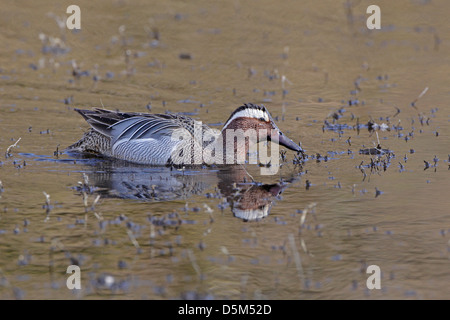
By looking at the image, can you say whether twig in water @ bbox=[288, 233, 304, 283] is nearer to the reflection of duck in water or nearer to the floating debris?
the reflection of duck in water

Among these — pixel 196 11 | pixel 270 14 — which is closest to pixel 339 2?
pixel 270 14

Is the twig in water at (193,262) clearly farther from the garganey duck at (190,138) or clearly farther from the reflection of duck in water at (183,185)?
the garganey duck at (190,138)

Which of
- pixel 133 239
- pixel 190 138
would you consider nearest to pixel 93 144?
pixel 190 138

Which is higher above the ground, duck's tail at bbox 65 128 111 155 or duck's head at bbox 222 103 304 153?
duck's head at bbox 222 103 304 153

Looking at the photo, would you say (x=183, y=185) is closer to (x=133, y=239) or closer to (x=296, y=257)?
(x=133, y=239)

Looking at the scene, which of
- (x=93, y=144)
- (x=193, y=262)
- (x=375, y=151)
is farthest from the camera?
(x=93, y=144)

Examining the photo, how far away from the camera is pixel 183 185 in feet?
27.7

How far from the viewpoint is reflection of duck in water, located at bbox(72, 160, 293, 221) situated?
25.5 ft

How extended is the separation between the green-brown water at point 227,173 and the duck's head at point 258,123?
0.39 meters

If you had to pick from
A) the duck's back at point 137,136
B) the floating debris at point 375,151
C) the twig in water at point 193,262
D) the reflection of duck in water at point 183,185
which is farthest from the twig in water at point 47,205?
the floating debris at point 375,151

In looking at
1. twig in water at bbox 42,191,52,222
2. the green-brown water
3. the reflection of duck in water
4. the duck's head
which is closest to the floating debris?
the green-brown water

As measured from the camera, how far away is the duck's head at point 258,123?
375 inches

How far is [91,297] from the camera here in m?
5.44

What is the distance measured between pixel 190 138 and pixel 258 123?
85cm
